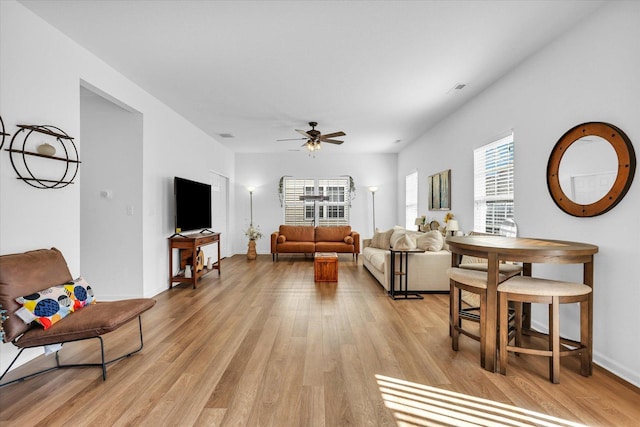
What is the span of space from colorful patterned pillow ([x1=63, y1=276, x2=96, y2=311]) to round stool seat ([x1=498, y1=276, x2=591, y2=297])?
3115 mm

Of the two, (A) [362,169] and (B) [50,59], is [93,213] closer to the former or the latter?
(B) [50,59]

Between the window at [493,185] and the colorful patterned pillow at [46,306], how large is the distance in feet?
14.3

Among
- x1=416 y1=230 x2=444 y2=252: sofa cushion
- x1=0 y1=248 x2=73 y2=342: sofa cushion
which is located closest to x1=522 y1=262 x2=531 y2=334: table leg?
x1=416 y1=230 x2=444 y2=252: sofa cushion

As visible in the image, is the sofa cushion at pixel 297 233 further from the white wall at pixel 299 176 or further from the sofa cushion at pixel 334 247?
the white wall at pixel 299 176

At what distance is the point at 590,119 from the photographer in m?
2.54

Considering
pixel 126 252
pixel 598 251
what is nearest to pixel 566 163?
pixel 598 251

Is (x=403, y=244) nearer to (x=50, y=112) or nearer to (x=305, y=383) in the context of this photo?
(x=305, y=383)

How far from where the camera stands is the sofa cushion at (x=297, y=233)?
801cm

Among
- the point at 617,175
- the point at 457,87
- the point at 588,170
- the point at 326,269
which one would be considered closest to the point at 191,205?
the point at 326,269

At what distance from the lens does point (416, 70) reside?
360cm

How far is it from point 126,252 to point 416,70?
166 inches

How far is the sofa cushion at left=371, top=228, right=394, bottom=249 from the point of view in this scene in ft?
19.9

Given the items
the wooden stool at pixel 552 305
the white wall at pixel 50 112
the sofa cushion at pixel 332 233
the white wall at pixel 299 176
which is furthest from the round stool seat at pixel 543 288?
the white wall at pixel 299 176

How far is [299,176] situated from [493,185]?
17.9 feet
